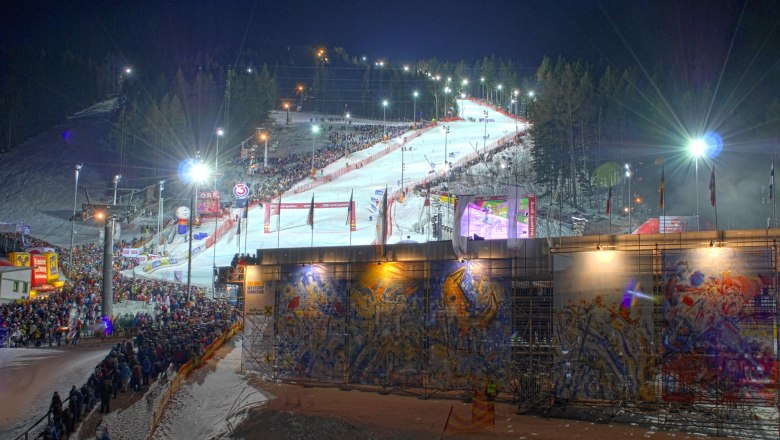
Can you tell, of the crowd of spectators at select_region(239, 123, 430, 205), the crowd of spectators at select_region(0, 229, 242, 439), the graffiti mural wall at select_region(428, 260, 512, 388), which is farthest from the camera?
the crowd of spectators at select_region(239, 123, 430, 205)

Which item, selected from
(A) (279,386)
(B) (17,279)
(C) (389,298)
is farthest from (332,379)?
(B) (17,279)

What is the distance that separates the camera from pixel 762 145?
5138 centimetres

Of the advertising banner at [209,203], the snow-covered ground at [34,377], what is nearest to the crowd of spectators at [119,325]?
the snow-covered ground at [34,377]

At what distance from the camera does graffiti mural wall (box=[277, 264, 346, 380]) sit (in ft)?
66.1

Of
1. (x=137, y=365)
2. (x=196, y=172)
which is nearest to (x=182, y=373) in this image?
(x=137, y=365)

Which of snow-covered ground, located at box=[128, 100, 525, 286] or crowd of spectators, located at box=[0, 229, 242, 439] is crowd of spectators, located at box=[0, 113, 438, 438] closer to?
crowd of spectators, located at box=[0, 229, 242, 439]

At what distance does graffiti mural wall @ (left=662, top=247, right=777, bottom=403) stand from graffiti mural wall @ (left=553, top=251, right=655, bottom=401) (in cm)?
50

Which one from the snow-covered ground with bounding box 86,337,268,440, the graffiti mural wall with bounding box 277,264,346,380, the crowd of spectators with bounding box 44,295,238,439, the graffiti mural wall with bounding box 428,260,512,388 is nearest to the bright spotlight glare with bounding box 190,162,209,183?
the crowd of spectators with bounding box 44,295,238,439

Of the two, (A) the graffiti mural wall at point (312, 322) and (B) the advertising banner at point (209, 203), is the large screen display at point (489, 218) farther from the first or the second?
(B) the advertising banner at point (209, 203)

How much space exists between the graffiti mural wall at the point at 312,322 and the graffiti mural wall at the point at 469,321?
9.86ft

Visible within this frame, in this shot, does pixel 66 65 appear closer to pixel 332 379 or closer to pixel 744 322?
pixel 332 379

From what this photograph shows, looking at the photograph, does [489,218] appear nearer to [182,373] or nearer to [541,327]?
[541,327]

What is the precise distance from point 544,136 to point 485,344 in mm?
43562

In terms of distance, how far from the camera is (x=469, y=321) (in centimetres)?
1811
